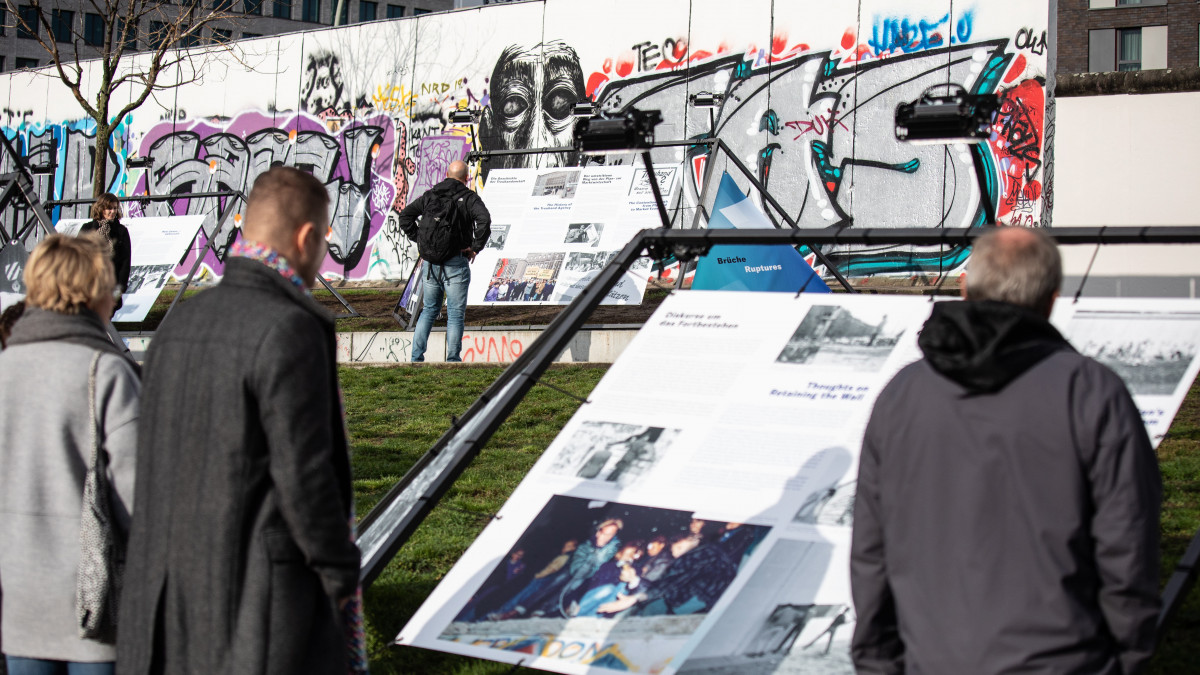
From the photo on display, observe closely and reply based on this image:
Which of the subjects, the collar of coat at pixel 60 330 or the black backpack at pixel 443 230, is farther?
the black backpack at pixel 443 230

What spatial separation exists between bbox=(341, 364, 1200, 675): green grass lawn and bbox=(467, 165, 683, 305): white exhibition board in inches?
54.8

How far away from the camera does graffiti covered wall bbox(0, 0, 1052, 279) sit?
1580 centimetres

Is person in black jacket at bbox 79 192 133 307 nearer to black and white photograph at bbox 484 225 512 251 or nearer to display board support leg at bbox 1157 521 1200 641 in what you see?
black and white photograph at bbox 484 225 512 251

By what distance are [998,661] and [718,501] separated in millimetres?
1096

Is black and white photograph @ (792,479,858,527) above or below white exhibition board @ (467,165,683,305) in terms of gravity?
below

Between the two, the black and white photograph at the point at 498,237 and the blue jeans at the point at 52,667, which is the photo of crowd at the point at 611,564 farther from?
the black and white photograph at the point at 498,237

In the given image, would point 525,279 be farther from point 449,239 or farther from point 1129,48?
point 1129,48

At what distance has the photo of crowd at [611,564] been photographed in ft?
9.77

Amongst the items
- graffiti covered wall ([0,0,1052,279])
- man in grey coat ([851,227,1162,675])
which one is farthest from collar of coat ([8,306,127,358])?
graffiti covered wall ([0,0,1052,279])

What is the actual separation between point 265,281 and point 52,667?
1148 millimetres

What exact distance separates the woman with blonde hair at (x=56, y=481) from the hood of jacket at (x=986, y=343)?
1.89m

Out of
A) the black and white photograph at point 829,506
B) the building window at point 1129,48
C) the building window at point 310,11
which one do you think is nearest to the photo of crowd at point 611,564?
the black and white photograph at point 829,506

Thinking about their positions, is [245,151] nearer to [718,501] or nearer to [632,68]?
[632,68]

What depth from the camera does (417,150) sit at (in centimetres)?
2052
